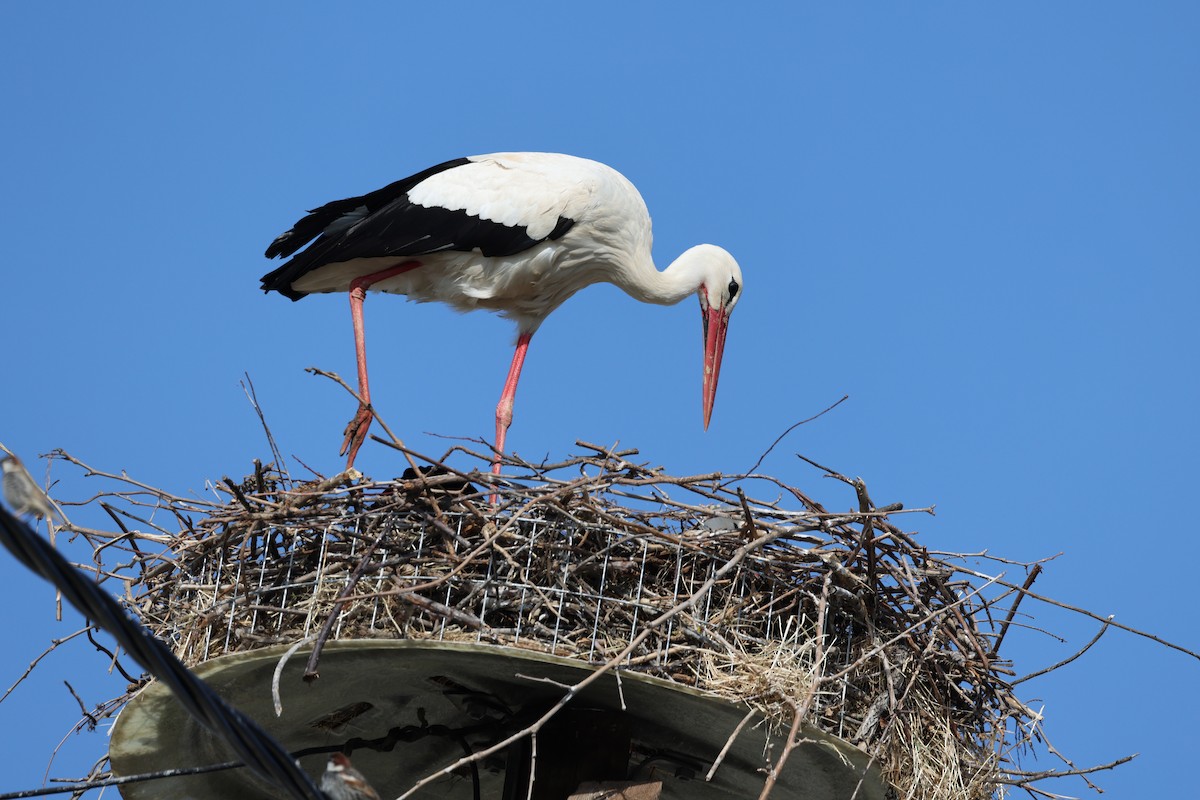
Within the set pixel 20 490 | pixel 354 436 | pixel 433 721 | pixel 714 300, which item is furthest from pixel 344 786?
pixel 714 300

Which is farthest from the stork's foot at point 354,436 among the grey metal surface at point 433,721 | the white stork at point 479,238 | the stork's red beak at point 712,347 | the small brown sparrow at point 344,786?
the small brown sparrow at point 344,786

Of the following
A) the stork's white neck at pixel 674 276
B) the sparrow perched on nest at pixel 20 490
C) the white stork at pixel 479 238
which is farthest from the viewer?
the stork's white neck at pixel 674 276

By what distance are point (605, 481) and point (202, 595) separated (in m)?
1.19

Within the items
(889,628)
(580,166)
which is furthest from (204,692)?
(580,166)

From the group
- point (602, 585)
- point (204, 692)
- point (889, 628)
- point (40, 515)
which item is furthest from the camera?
point (889, 628)

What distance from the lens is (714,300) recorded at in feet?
22.8

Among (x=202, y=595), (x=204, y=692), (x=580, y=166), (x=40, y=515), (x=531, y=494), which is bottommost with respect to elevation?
(x=204, y=692)

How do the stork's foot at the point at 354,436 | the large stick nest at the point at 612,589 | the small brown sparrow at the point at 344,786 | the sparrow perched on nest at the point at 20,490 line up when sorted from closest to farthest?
the small brown sparrow at the point at 344,786
the sparrow perched on nest at the point at 20,490
the large stick nest at the point at 612,589
the stork's foot at the point at 354,436

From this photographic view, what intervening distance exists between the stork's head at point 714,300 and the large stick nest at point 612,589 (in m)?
2.45

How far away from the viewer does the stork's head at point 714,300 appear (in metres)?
6.92

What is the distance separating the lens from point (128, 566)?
4668 millimetres

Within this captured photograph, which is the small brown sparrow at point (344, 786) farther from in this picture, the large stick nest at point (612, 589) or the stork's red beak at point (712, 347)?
the stork's red beak at point (712, 347)

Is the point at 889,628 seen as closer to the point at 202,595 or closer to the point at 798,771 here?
the point at 798,771

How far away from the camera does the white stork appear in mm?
5973
